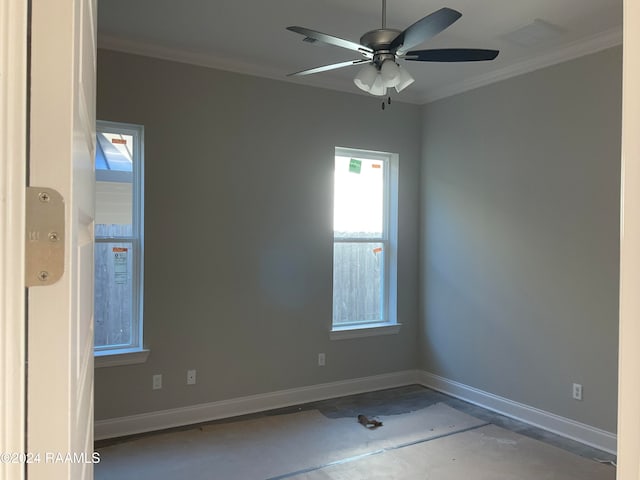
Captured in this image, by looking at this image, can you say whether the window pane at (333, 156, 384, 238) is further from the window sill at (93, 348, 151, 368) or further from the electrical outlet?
the electrical outlet

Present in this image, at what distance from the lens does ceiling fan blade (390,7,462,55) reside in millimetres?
1850

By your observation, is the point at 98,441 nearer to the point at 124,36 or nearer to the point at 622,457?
the point at 124,36

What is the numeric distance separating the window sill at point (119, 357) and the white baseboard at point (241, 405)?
16.2 inches

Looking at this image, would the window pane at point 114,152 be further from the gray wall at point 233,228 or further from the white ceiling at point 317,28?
the white ceiling at point 317,28

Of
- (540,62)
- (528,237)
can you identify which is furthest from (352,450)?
(540,62)

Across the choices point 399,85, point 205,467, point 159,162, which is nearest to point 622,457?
point 399,85

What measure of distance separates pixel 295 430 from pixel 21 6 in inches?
137

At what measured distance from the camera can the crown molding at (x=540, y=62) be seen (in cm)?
317

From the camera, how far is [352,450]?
3168mm

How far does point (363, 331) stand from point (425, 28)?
3.06m

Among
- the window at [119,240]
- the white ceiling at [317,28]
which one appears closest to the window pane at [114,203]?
the window at [119,240]

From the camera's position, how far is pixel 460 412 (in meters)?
3.91

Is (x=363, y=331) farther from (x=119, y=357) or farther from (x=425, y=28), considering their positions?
(x=425, y=28)

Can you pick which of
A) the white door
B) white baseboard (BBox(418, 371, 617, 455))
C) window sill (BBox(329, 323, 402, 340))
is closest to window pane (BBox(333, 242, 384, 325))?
window sill (BBox(329, 323, 402, 340))
